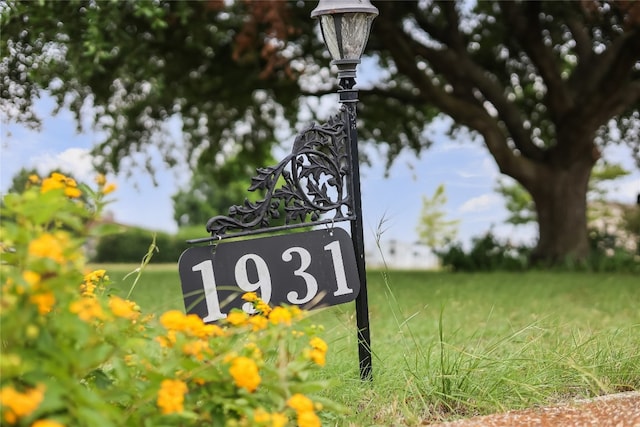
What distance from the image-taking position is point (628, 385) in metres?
4.38

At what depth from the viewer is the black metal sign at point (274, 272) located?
13.0ft

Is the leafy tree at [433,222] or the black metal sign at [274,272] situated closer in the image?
the black metal sign at [274,272]

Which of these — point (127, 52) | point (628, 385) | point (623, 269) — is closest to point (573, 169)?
point (623, 269)

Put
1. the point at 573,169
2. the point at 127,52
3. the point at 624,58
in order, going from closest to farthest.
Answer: the point at 127,52 → the point at 624,58 → the point at 573,169

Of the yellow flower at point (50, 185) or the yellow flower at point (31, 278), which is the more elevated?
the yellow flower at point (50, 185)

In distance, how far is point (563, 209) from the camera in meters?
15.3

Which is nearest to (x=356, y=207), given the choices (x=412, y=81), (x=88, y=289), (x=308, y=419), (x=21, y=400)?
(x=88, y=289)

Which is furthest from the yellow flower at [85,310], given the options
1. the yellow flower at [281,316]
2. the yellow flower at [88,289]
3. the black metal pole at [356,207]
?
A: the black metal pole at [356,207]

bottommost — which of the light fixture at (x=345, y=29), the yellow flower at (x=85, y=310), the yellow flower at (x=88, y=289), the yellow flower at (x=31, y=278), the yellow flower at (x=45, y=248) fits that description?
the yellow flower at (x=88, y=289)

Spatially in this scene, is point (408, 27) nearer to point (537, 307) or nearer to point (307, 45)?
point (307, 45)

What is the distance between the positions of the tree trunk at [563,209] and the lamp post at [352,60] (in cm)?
1116

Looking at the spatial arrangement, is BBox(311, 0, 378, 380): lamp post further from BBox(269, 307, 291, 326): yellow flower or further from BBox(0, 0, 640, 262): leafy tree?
BBox(0, 0, 640, 262): leafy tree

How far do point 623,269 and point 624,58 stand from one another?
3658mm

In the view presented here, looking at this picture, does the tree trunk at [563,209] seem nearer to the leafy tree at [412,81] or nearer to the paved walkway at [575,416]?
the leafy tree at [412,81]
